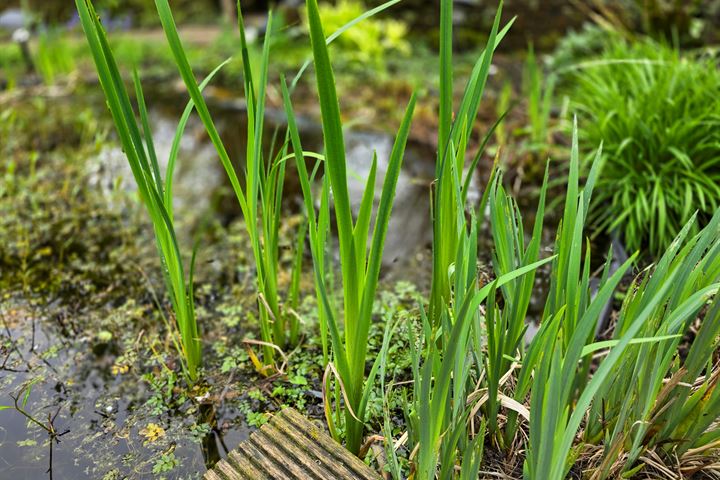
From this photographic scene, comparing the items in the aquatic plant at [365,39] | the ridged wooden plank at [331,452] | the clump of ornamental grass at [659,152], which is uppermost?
the aquatic plant at [365,39]

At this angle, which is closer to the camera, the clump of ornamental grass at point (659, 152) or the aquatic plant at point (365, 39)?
the clump of ornamental grass at point (659, 152)

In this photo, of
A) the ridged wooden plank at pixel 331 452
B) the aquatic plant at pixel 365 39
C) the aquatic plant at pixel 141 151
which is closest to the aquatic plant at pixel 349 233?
the ridged wooden plank at pixel 331 452

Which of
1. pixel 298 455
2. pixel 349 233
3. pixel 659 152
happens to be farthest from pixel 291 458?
pixel 659 152

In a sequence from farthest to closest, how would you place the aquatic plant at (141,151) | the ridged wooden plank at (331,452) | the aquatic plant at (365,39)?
1. the aquatic plant at (365,39)
2. the ridged wooden plank at (331,452)
3. the aquatic plant at (141,151)

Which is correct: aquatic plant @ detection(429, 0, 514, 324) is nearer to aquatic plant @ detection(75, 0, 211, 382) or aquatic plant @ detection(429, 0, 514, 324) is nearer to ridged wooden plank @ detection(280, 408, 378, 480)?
ridged wooden plank @ detection(280, 408, 378, 480)

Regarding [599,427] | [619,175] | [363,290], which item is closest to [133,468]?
[363,290]

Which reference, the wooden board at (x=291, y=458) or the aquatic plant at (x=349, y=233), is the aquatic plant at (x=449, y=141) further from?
the wooden board at (x=291, y=458)

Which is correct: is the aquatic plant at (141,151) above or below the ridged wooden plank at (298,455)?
above

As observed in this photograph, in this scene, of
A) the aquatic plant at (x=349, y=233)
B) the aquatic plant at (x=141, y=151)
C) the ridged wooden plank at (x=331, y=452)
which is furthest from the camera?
the ridged wooden plank at (x=331, y=452)
